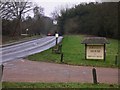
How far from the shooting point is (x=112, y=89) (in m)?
11.2

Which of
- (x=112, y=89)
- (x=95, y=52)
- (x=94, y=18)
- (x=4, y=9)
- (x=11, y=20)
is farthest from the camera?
(x=94, y=18)

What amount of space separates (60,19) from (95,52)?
9441 centimetres

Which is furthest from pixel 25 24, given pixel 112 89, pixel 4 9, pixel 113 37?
pixel 112 89

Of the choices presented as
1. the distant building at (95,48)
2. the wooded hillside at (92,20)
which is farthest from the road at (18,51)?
the wooded hillside at (92,20)

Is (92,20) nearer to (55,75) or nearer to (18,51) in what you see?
(18,51)

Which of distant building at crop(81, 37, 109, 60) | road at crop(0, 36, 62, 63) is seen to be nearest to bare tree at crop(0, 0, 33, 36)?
road at crop(0, 36, 62, 63)

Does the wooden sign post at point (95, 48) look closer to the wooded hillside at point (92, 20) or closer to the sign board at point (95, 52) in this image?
the sign board at point (95, 52)

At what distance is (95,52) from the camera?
1155 inches

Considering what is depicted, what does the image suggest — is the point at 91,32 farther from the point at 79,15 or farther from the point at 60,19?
the point at 60,19

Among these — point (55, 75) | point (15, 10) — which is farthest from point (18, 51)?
point (15, 10)

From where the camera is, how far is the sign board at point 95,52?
95.4 feet

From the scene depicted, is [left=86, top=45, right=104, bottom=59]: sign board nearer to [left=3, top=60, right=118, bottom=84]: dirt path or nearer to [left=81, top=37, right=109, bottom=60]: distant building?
[left=81, top=37, right=109, bottom=60]: distant building

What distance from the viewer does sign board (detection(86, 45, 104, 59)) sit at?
2908cm

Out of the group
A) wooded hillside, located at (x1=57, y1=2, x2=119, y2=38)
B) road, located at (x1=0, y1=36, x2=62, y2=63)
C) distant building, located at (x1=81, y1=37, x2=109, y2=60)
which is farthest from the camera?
wooded hillside, located at (x1=57, y1=2, x2=119, y2=38)
